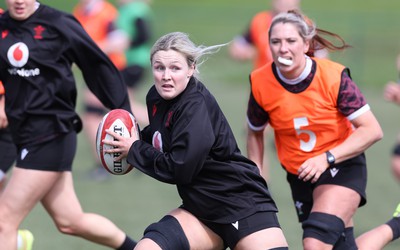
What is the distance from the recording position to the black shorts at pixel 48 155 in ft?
17.4

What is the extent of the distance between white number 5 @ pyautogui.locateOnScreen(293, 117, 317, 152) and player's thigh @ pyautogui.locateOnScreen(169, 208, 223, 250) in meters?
0.90

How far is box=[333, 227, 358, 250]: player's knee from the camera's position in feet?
16.7

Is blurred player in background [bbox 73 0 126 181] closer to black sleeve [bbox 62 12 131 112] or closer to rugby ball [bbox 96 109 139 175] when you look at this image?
black sleeve [bbox 62 12 131 112]

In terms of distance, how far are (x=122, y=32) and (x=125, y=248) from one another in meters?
4.56

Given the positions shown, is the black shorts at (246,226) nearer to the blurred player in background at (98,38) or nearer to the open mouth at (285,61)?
the open mouth at (285,61)

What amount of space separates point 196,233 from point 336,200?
3.22 ft

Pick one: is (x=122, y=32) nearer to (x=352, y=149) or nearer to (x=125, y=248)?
(x=125, y=248)

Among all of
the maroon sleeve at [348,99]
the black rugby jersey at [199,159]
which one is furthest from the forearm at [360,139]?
the black rugby jersey at [199,159]

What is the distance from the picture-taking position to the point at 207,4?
29047mm

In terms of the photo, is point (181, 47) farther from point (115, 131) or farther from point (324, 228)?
point (324, 228)

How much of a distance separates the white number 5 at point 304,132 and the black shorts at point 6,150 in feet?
6.42

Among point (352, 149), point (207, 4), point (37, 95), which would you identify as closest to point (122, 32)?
point (37, 95)

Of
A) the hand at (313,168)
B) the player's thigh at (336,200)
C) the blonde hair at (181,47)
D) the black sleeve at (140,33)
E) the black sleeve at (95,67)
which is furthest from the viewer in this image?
the black sleeve at (140,33)

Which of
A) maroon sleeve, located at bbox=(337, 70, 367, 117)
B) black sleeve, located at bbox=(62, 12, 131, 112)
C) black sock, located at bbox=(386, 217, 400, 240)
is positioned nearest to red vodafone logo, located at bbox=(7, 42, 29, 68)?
black sleeve, located at bbox=(62, 12, 131, 112)
